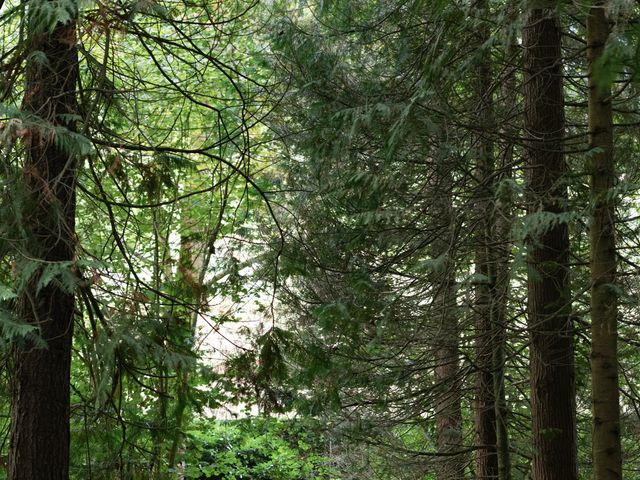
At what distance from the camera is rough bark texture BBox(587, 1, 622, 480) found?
439 cm

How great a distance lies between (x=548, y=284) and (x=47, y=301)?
3855 millimetres

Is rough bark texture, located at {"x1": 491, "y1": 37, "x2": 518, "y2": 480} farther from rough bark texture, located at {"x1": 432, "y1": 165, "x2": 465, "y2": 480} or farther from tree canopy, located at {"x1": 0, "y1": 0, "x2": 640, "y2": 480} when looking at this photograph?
rough bark texture, located at {"x1": 432, "y1": 165, "x2": 465, "y2": 480}

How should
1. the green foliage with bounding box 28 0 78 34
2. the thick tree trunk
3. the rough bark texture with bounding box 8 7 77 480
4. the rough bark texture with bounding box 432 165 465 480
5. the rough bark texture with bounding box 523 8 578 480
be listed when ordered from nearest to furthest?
the green foliage with bounding box 28 0 78 34
the rough bark texture with bounding box 8 7 77 480
the rough bark texture with bounding box 523 8 578 480
the thick tree trunk
the rough bark texture with bounding box 432 165 465 480

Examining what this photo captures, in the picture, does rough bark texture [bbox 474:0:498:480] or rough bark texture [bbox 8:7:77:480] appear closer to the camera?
rough bark texture [bbox 8:7:77:480]

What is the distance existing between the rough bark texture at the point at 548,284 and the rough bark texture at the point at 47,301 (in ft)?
11.0

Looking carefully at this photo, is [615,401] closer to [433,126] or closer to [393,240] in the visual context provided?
[433,126]

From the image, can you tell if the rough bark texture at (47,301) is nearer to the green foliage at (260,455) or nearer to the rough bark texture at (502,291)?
the rough bark texture at (502,291)

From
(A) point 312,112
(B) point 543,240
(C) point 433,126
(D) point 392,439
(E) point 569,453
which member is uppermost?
(A) point 312,112

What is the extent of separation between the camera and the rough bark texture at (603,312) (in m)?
4.39

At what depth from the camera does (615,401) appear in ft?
14.4

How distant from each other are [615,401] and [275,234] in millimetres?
6359

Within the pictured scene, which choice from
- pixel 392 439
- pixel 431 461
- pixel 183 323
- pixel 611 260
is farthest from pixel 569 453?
pixel 392 439

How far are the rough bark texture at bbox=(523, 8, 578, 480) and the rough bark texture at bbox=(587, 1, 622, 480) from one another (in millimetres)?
1002

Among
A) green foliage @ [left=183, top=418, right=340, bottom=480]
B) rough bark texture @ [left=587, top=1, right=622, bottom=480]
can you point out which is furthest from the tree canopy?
green foliage @ [left=183, top=418, right=340, bottom=480]
